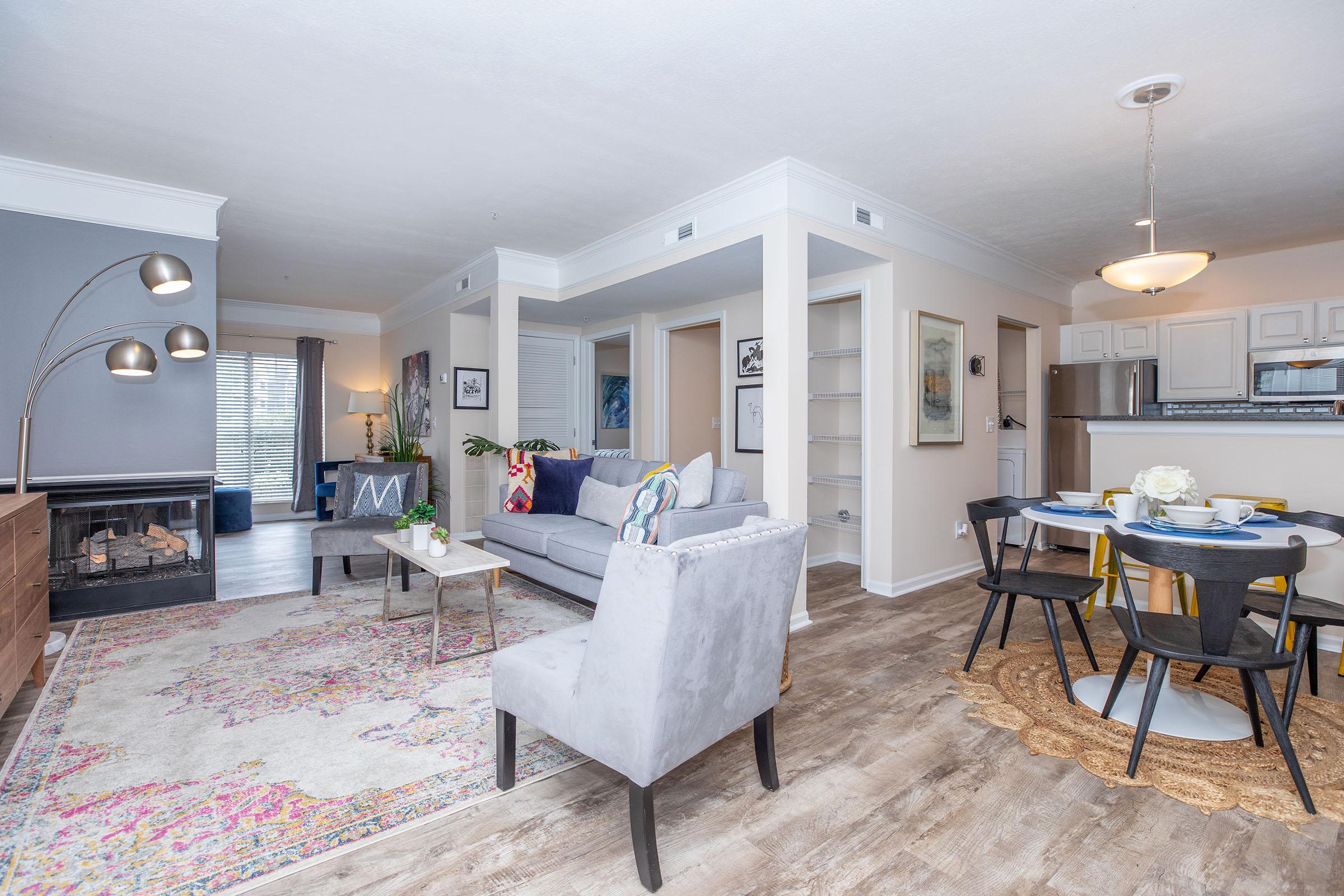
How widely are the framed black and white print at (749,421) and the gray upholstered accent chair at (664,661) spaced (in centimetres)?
372

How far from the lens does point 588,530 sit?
4.10m

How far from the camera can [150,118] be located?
311 cm

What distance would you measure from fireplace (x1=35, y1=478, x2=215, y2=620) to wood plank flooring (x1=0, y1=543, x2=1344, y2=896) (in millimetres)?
1473

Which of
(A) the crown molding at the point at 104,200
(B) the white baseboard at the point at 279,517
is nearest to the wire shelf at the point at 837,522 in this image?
(A) the crown molding at the point at 104,200

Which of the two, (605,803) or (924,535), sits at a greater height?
(924,535)

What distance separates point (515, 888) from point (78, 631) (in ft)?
11.2

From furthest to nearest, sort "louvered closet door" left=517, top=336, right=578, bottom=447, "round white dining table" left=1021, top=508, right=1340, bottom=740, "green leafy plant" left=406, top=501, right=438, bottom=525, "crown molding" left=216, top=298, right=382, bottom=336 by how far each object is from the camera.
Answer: "crown molding" left=216, top=298, right=382, bottom=336 < "louvered closet door" left=517, top=336, right=578, bottom=447 < "green leafy plant" left=406, top=501, right=438, bottom=525 < "round white dining table" left=1021, top=508, right=1340, bottom=740

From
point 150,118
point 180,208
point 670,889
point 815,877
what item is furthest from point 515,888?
point 180,208

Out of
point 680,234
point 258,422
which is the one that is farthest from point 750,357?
point 258,422

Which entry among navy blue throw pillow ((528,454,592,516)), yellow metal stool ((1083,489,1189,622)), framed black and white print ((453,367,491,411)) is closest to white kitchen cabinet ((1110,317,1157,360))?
yellow metal stool ((1083,489,1189,622))

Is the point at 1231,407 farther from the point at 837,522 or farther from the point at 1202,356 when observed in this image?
the point at 837,522

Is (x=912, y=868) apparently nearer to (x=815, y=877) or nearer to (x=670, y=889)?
(x=815, y=877)

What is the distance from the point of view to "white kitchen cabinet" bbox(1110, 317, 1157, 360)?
5.54 metres

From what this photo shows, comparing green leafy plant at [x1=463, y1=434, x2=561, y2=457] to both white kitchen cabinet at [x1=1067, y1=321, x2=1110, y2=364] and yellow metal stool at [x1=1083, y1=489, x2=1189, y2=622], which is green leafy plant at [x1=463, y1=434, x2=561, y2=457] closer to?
yellow metal stool at [x1=1083, y1=489, x2=1189, y2=622]
